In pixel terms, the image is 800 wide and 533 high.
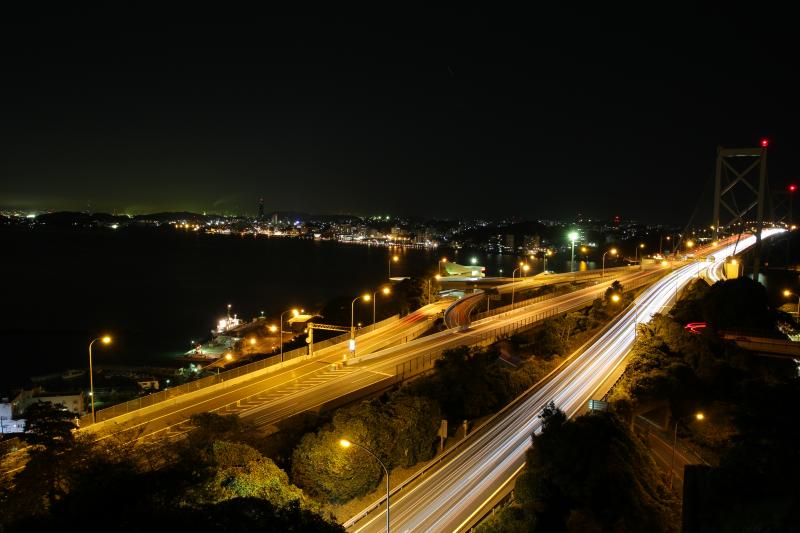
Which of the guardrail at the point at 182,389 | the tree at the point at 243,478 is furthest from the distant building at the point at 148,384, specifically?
the tree at the point at 243,478

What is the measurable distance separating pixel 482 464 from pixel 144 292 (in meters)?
51.8

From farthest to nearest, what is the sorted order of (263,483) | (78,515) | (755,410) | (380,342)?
(380,342) < (755,410) < (263,483) < (78,515)

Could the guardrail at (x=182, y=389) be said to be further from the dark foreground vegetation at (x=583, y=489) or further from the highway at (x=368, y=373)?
the dark foreground vegetation at (x=583, y=489)

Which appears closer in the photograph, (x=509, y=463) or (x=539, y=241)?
(x=509, y=463)

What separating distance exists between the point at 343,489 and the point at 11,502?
5.23 meters

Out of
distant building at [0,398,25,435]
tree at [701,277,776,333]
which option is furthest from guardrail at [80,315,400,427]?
tree at [701,277,776,333]

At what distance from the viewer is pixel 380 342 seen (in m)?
19.8

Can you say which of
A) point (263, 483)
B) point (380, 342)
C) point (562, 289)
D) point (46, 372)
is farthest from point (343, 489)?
point (46, 372)

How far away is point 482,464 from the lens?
1105cm

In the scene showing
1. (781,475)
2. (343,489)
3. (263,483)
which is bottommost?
(343,489)

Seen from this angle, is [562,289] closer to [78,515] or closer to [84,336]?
[78,515]

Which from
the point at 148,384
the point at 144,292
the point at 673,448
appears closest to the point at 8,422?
the point at 148,384

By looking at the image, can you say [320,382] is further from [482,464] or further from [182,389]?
[482,464]

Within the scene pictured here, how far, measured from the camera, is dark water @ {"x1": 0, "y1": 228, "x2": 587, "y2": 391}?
117 feet
